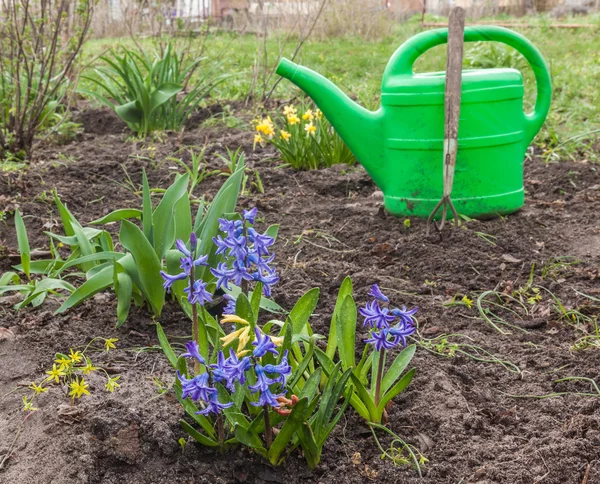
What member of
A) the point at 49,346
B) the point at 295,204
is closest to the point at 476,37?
the point at 295,204

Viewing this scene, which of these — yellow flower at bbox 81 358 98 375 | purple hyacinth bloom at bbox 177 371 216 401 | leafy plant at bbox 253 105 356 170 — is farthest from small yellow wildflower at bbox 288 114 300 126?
purple hyacinth bloom at bbox 177 371 216 401

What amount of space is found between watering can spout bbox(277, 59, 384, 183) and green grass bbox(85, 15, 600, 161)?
1174 mm

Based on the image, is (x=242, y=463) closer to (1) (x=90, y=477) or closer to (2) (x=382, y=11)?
(1) (x=90, y=477)

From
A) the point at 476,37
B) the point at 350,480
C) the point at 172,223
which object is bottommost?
the point at 350,480

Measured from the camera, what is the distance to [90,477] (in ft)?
4.67

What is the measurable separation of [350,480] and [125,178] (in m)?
2.43

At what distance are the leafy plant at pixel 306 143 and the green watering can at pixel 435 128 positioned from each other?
2.28 feet

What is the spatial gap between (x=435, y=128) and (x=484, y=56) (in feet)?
10.8

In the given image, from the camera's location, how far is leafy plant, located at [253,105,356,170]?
3621 mm

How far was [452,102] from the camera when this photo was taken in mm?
2600

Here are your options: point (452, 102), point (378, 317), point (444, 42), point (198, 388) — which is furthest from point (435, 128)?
point (198, 388)

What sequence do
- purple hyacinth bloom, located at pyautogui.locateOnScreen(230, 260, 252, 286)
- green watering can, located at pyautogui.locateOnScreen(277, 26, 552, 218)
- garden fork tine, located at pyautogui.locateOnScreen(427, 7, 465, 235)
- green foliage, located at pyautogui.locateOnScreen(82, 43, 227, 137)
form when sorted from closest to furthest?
purple hyacinth bloom, located at pyautogui.locateOnScreen(230, 260, 252, 286), garden fork tine, located at pyautogui.locateOnScreen(427, 7, 465, 235), green watering can, located at pyautogui.locateOnScreen(277, 26, 552, 218), green foliage, located at pyautogui.locateOnScreen(82, 43, 227, 137)

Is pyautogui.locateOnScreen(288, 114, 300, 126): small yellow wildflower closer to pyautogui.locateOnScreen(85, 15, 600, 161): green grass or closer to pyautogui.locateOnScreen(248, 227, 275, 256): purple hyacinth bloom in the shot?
pyautogui.locateOnScreen(85, 15, 600, 161): green grass

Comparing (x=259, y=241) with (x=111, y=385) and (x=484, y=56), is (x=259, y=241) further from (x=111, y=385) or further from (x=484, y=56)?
(x=484, y=56)
